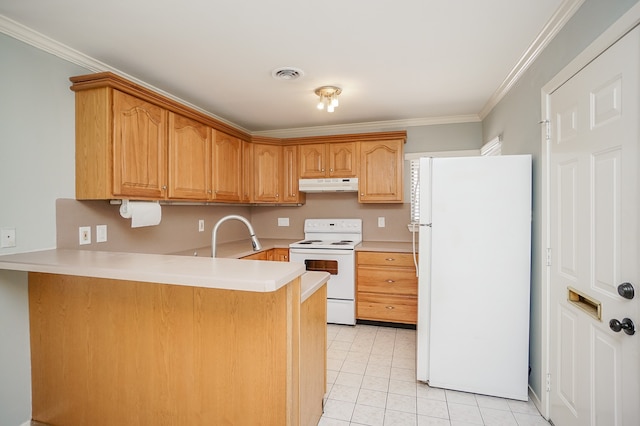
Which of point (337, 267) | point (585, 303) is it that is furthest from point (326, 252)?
point (585, 303)

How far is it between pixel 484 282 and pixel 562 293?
44 centimetres

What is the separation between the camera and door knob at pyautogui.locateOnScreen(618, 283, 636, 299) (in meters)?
1.15

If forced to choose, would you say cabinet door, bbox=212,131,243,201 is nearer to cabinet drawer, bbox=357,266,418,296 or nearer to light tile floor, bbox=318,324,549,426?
cabinet drawer, bbox=357,266,418,296

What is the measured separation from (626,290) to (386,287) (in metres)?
2.24

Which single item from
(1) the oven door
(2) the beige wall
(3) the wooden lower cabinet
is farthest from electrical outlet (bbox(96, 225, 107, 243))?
(3) the wooden lower cabinet

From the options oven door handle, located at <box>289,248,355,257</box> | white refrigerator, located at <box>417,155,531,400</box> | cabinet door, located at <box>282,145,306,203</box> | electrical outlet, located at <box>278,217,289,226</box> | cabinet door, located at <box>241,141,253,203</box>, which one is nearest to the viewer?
white refrigerator, located at <box>417,155,531,400</box>

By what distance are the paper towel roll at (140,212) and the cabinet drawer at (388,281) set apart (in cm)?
207

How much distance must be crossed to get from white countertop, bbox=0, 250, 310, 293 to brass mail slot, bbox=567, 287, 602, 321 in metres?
1.31

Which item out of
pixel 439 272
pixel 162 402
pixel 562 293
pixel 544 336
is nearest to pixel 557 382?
pixel 544 336

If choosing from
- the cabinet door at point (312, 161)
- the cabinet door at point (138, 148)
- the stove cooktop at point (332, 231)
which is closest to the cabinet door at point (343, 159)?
the cabinet door at point (312, 161)

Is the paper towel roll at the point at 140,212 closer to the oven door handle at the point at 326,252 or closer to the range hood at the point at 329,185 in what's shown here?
the oven door handle at the point at 326,252

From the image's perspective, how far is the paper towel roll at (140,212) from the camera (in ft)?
7.15

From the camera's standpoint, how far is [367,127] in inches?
150

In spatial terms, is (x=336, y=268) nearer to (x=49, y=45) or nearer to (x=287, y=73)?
(x=287, y=73)
